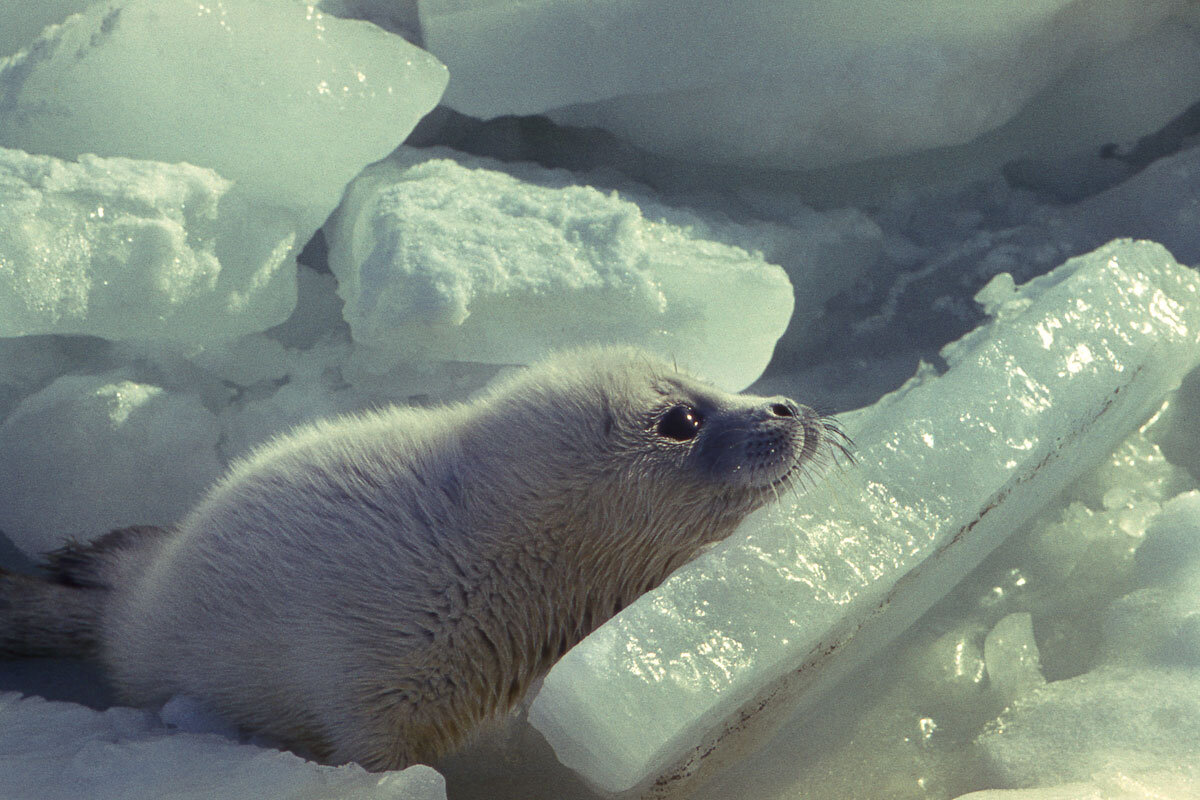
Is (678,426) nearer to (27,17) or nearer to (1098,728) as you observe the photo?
(1098,728)

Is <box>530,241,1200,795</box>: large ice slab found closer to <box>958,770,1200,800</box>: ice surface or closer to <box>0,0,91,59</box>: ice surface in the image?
<box>958,770,1200,800</box>: ice surface

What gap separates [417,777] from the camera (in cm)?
196

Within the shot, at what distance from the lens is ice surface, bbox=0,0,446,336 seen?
2898mm

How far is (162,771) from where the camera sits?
2.02 metres

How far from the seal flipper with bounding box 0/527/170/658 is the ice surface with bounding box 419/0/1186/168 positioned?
151 centimetres

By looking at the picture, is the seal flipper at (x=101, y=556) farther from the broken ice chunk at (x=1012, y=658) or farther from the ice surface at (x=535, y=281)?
the broken ice chunk at (x=1012, y=658)

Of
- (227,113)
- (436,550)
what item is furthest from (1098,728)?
(227,113)

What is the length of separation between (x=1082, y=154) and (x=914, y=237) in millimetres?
642

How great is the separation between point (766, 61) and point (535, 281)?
102cm

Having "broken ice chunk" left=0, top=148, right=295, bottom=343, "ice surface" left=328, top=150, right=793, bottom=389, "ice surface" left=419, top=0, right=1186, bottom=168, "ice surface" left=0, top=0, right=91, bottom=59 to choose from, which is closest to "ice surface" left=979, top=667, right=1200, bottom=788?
"ice surface" left=328, top=150, right=793, bottom=389

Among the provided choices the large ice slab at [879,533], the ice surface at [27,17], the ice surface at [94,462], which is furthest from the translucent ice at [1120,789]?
the ice surface at [27,17]

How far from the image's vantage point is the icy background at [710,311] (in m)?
2.19

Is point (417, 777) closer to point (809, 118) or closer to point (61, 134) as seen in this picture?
point (61, 134)

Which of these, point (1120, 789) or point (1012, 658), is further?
point (1012, 658)
